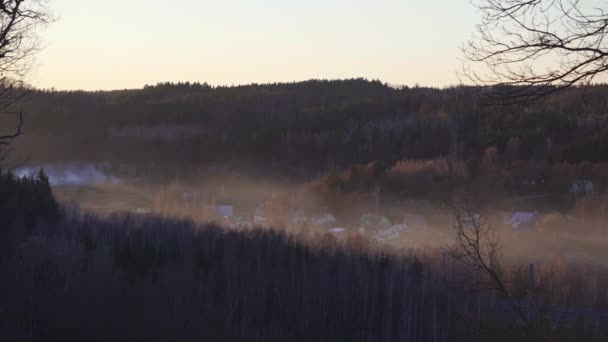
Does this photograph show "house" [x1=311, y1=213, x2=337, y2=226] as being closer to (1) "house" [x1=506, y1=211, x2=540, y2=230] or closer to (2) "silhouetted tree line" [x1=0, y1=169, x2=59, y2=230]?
(1) "house" [x1=506, y1=211, x2=540, y2=230]

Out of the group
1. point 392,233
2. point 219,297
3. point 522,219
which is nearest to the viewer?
point 219,297

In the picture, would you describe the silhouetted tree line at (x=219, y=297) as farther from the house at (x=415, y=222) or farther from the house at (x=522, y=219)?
the house at (x=415, y=222)

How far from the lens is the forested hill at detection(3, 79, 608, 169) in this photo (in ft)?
221

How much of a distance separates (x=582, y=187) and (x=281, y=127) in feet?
146

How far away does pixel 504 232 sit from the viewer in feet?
131

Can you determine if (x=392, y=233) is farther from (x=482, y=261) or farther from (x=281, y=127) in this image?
(x=281, y=127)

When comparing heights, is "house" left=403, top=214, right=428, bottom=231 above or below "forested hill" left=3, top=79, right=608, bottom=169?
below

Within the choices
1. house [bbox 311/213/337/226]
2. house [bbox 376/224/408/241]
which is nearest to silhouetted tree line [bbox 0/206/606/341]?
house [bbox 376/224/408/241]

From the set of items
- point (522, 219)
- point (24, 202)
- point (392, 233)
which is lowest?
point (392, 233)

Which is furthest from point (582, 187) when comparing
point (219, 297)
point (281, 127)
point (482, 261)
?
point (281, 127)

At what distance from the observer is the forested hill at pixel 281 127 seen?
67.4 m

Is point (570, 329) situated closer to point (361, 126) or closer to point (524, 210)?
point (524, 210)

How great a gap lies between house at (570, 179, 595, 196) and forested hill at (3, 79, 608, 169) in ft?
27.6

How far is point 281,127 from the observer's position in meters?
90.6
